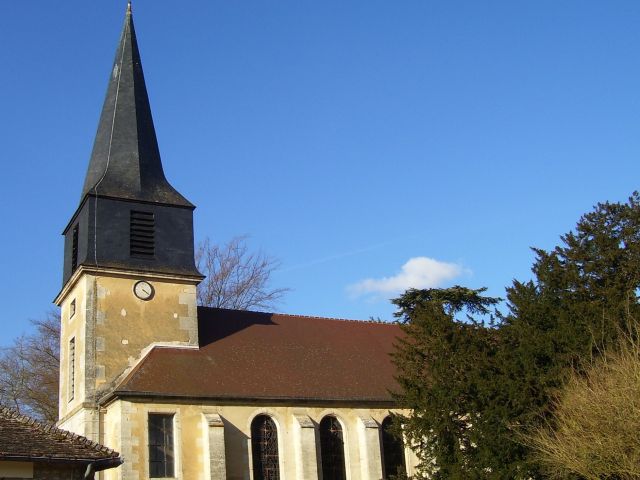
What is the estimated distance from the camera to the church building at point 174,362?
21.0 metres

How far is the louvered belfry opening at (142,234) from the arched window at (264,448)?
238 inches

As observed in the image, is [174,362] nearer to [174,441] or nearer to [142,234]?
[174,441]

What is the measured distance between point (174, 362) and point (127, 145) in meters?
7.36

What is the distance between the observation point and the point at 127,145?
83.5 feet

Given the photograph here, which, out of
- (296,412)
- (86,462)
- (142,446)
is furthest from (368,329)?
(86,462)

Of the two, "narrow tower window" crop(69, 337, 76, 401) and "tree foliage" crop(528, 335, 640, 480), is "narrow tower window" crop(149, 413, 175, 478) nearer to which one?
"narrow tower window" crop(69, 337, 76, 401)

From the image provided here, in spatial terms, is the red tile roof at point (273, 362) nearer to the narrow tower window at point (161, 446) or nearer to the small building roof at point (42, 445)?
the narrow tower window at point (161, 446)

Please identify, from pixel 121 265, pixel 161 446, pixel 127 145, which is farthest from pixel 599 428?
pixel 127 145

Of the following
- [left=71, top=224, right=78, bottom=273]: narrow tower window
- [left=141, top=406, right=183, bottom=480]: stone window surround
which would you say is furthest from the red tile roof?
[left=71, top=224, right=78, bottom=273]: narrow tower window

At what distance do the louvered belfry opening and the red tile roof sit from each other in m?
2.89

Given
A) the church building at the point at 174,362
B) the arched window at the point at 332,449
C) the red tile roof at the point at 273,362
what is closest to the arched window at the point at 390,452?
the church building at the point at 174,362

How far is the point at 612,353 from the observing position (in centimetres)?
1775

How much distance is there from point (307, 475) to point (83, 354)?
7.05 meters

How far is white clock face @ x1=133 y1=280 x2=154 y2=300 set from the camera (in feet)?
77.0
